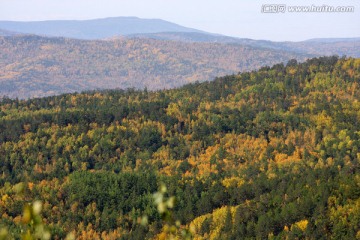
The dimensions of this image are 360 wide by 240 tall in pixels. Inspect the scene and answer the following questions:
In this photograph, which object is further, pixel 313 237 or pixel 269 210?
pixel 269 210

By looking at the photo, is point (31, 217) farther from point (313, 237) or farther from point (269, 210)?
point (269, 210)

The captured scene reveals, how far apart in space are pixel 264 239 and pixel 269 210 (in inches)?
924

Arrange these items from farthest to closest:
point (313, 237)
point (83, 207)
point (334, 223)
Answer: point (83, 207) → point (334, 223) → point (313, 237)

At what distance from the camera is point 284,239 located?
120938mm

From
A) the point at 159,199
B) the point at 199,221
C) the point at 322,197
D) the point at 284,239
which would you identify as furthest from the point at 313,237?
the point at 159,199

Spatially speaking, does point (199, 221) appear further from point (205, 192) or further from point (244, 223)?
point (205, 192)

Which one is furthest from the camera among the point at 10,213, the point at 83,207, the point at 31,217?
the point at 83,207

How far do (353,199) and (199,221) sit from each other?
41475 mm

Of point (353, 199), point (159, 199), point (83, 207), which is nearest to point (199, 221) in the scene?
point (353, 199)

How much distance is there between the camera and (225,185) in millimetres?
196875

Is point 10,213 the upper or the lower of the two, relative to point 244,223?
lower

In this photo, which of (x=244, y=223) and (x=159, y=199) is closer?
(x=159, y=199)

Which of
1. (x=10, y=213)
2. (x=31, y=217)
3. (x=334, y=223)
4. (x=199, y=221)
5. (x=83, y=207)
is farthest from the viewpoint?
(x=83, y=207)

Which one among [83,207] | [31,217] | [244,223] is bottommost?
[83,207]
